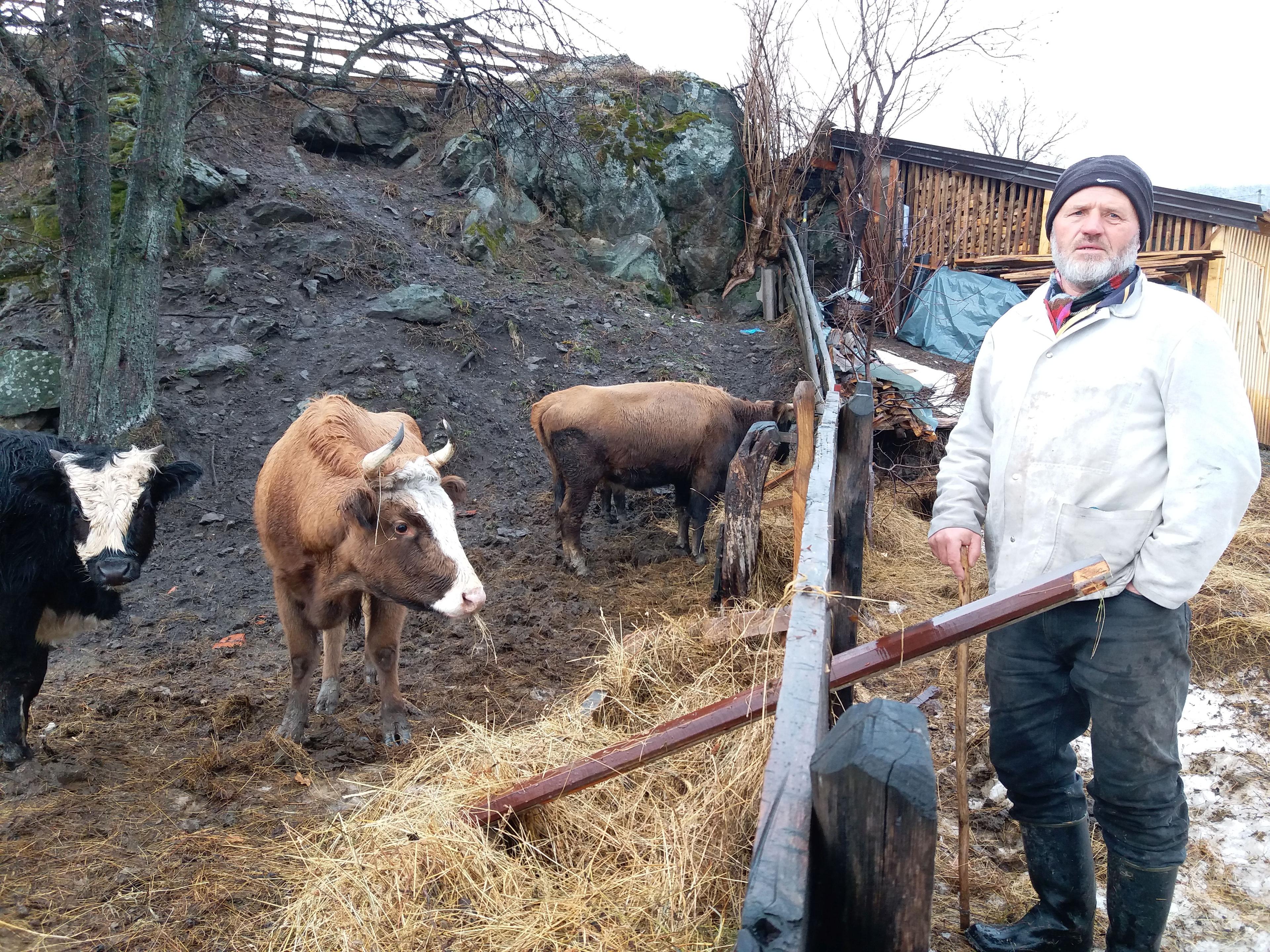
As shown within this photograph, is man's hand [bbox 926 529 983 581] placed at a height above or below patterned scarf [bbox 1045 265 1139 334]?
below

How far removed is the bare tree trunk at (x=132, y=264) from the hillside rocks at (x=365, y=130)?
6541 millimetres

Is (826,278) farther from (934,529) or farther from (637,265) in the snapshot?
(934,529)

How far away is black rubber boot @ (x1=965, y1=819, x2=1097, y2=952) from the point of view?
257 centimetres

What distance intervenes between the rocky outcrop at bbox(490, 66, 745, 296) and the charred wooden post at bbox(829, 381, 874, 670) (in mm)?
12637

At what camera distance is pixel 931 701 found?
4.71 m

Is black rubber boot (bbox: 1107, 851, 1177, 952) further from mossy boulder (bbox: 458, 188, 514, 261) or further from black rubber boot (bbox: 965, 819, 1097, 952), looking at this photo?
mossy boulder (bbox: 458, 188, 514, 261)

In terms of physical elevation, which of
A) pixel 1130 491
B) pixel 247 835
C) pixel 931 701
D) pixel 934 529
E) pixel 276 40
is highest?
pixel 276 40

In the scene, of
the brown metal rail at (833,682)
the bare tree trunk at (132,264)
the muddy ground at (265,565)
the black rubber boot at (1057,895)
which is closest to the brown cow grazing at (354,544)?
the muddy ground at (265,565)

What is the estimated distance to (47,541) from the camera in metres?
4.32

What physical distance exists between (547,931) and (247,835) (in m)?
2.02

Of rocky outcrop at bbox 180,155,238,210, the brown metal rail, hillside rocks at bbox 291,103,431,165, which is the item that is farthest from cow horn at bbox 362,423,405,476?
hillside rocks at bbox 291,103,431,165

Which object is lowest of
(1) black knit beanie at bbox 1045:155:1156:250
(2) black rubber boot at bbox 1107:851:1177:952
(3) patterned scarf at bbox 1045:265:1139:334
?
(2) black rubber boot at bbox 1107:851:1177:952

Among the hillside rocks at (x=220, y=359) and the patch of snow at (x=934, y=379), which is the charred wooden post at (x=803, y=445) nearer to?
the patch of snow at (x=934, y=379)

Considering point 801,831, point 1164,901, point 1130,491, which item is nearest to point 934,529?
point 1130,491
